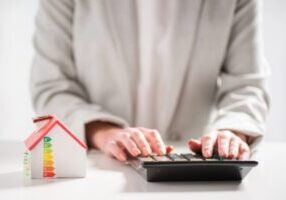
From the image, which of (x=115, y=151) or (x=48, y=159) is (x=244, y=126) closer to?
(x=115, y=151)

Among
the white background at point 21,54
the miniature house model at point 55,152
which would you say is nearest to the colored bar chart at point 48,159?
the miniature house model at point 55,152

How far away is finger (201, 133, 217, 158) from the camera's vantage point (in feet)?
2.23

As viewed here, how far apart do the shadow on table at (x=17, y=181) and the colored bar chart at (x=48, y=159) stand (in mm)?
15

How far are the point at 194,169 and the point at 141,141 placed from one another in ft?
0.48

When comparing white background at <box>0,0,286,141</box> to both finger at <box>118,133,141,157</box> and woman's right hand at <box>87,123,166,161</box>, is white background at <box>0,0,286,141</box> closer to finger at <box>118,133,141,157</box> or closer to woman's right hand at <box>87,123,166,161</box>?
woman's right hand at <box>87,123,166,161</box>

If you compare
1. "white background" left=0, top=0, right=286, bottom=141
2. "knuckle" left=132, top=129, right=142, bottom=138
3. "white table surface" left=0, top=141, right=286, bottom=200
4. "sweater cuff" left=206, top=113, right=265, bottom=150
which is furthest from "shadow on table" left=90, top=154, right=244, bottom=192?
"white background" left=0, top=0, right=286, bottom=141

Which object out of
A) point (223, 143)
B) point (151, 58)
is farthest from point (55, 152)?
point (151, 58)

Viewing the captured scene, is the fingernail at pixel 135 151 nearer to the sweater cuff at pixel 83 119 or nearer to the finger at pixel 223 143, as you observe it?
the finger at pixel 223 143

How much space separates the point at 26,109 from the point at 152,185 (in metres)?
1.28

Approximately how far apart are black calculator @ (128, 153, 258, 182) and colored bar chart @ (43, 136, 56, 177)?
0.11 metres

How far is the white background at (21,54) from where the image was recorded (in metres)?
1.77

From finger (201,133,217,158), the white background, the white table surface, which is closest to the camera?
the white table surface

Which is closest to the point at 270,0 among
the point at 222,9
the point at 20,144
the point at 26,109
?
the point at 222,9

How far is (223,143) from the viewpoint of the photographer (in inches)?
28.5
